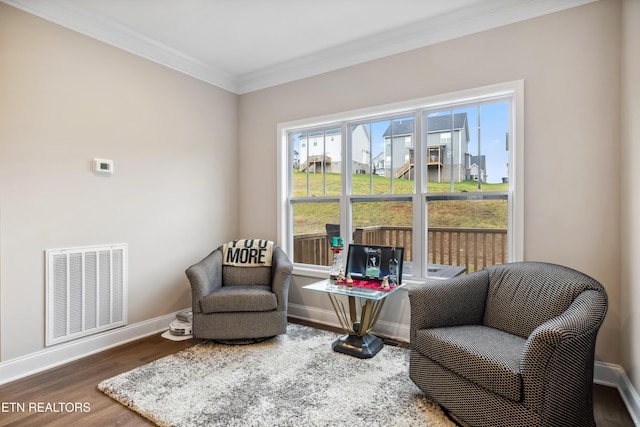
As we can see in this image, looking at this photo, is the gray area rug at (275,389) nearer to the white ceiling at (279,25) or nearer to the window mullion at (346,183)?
the window mullion at (346,183)

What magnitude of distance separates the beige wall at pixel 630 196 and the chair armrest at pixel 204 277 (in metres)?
3.04

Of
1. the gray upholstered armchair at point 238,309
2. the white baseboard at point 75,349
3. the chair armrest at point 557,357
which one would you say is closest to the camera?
the chair armrest at point 557,357

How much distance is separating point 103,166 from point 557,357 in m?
3.39

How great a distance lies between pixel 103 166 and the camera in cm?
289

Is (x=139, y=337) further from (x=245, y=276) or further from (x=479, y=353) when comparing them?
(x=479, y=353)

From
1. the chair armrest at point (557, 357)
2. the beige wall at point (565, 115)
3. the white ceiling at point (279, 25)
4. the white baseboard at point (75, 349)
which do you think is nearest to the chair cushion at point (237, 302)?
the white baseboard at point (75, 349)

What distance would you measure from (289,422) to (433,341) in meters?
0.93

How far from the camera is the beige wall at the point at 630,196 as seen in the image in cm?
194

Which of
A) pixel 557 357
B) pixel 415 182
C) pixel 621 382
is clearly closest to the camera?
pixel 557 357

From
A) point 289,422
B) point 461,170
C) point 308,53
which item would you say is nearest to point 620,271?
point 461,170

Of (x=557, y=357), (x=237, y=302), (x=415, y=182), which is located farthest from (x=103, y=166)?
(x=557, y=357)

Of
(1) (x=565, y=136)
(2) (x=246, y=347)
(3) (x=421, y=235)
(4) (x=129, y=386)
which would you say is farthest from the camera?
(3) (x=421, y=235)

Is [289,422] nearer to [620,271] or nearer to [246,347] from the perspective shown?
[246,347]

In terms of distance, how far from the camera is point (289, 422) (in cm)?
186
